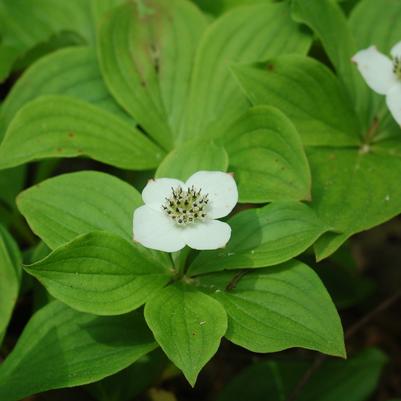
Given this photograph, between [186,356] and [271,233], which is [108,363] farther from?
[271,233]

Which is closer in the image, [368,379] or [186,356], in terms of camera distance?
[186,356]

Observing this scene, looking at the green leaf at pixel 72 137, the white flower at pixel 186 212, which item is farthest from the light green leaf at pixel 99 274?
the green leaf at pixel 72 137

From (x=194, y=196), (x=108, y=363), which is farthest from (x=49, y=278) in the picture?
(x=194, y=196)

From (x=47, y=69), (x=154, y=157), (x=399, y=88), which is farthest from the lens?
(x=47, y=69)

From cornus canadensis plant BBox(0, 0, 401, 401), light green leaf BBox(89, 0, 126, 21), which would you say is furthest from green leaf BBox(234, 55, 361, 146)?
light green leaf BBox(89, 0, 126, 21)

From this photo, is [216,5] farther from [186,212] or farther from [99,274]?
[99,274]

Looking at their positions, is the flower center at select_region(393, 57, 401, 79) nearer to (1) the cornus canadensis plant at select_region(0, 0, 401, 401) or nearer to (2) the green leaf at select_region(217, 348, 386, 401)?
(1) the cornus canadensis plant at select_region(0, 0, 401, 401)

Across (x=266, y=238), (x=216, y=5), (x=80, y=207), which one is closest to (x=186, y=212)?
(x=266, y=238)
